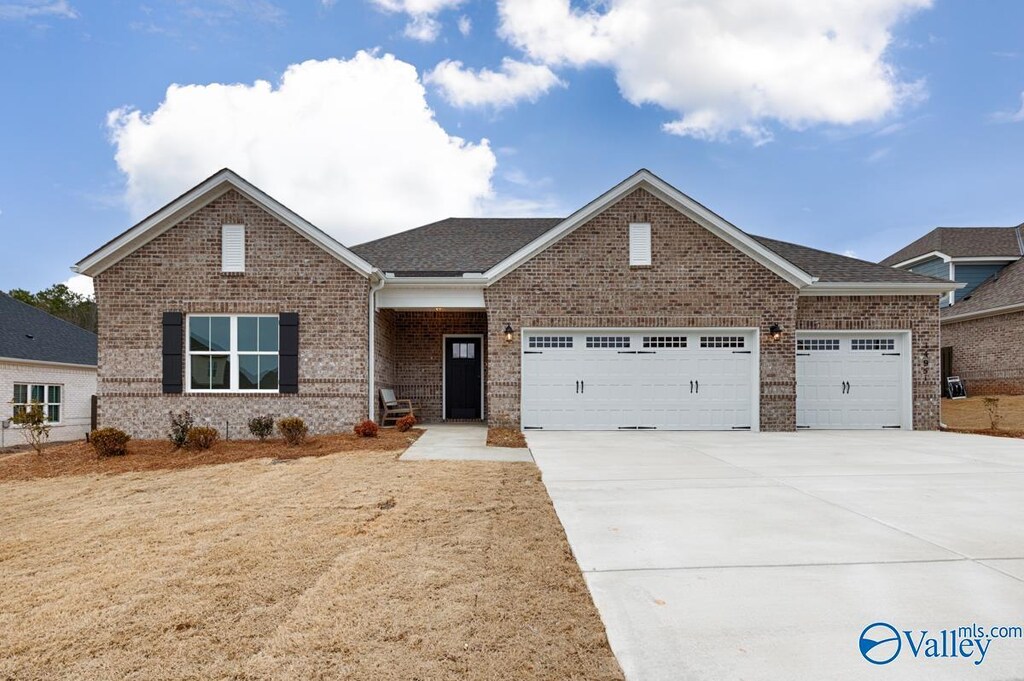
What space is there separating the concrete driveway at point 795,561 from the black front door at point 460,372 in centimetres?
749

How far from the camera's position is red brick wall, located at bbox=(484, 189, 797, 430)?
12734 millimetres

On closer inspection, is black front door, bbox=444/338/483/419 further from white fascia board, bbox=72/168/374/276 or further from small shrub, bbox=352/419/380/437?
small shrub, bbox=352/419/380/437

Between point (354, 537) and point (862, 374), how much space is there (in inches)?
521

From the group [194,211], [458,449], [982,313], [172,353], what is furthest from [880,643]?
[982,313]

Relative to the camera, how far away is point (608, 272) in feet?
41.9

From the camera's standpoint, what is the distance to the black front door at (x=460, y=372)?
49.6 feet

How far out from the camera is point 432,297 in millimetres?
13211

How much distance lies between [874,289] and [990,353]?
1048 centimetres

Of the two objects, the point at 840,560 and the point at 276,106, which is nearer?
the point at 840,560

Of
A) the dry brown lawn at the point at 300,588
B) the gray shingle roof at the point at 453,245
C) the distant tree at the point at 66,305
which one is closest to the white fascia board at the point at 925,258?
the gray shingle roof at the point at 453,245

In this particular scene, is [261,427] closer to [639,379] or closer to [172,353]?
[172,353]

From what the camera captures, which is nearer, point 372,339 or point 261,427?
point 261,427

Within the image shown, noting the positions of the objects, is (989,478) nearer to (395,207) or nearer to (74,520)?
(74,520)

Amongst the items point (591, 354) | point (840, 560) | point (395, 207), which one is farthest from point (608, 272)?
point (395, 207)
